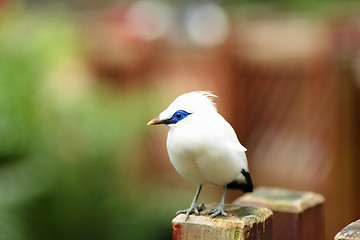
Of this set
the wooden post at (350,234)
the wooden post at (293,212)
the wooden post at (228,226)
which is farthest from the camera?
the wooden post at (293,212)

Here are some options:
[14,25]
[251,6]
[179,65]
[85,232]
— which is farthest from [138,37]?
[251,6]

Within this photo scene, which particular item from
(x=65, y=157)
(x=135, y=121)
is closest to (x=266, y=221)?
(x=65, y=157)

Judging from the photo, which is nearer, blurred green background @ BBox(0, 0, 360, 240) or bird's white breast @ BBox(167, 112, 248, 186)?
bird's white breast @ BBox(167, 112, 248, 186)

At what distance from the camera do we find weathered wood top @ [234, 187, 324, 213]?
1738 millimetres

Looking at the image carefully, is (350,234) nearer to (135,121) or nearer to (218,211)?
(218,211)

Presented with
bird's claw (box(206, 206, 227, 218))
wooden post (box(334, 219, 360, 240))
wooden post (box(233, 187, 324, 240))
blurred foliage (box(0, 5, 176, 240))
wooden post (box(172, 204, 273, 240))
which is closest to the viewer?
wooden post (box(334, 219, 360, 240))

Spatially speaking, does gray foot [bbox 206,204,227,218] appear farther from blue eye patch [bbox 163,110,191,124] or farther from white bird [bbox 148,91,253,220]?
blue eye patch [bbox 163,110,191,124]

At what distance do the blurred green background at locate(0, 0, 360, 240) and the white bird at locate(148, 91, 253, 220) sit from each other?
225 cm

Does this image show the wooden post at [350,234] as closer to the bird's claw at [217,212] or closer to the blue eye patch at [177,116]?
the bird's claw at [217,212]

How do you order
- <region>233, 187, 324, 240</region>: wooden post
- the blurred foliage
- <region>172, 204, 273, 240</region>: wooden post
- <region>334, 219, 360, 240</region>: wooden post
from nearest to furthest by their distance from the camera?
<region>334, 219, 360, 240</region>: wooden post < <region>172, 204, 273, 240</region>: wooden post < <region>233, 187, 324, 240</region>: wooden post < the blurred foliage

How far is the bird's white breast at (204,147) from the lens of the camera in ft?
4.95

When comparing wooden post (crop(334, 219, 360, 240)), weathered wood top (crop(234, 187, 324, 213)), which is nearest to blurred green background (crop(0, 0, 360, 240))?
weathered wood top (crop(234, 187, 324, 213))

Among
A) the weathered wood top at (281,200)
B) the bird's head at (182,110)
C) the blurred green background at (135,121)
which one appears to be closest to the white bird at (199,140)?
the bird's head at (182,110)

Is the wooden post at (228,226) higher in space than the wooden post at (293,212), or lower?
higher
